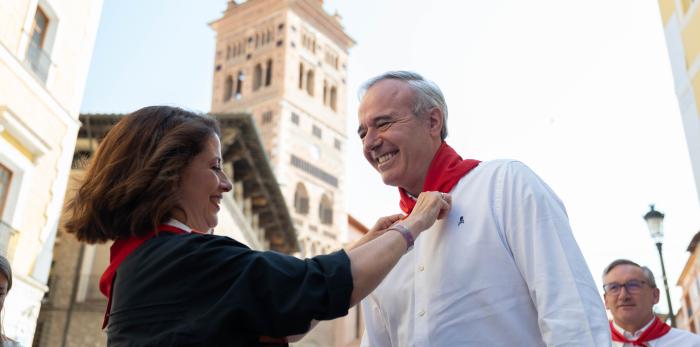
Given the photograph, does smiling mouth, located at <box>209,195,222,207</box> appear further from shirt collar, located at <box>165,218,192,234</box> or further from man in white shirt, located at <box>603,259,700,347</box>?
man in white shirt, located at <box>603,259,700,347</box>

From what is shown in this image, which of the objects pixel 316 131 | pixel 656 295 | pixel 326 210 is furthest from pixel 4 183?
pixel 316 131

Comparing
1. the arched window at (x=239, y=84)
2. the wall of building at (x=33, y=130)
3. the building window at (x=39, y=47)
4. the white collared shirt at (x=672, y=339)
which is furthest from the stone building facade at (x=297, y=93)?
the white collared shirt at (x=672, y=339)

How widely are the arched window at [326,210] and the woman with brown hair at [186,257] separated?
64.2 metres

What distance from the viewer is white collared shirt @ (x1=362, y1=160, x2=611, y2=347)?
84.6 inches

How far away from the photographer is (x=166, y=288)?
1.84 meters

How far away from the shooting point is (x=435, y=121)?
299 centimetres

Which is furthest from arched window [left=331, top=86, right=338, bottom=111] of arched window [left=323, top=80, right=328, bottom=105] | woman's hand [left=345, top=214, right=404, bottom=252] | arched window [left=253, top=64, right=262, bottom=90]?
woman's hand [left=345, top=214, right=404, bottom=252]

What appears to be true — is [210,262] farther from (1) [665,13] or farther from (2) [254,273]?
(1) [665,13]

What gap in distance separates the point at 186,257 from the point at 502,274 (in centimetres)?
116

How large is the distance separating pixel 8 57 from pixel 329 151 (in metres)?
59.6

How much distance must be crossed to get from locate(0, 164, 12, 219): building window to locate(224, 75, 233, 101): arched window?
62783 mm

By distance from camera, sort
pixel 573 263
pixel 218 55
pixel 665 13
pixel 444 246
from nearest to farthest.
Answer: pixel 573 263 → pixel 444 246 → pixel 665 13 → pixel 218 55

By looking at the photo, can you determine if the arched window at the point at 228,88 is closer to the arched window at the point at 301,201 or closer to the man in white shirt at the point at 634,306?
the arched window at the point at 301,201

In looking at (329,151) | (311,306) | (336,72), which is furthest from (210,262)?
(336,72)
